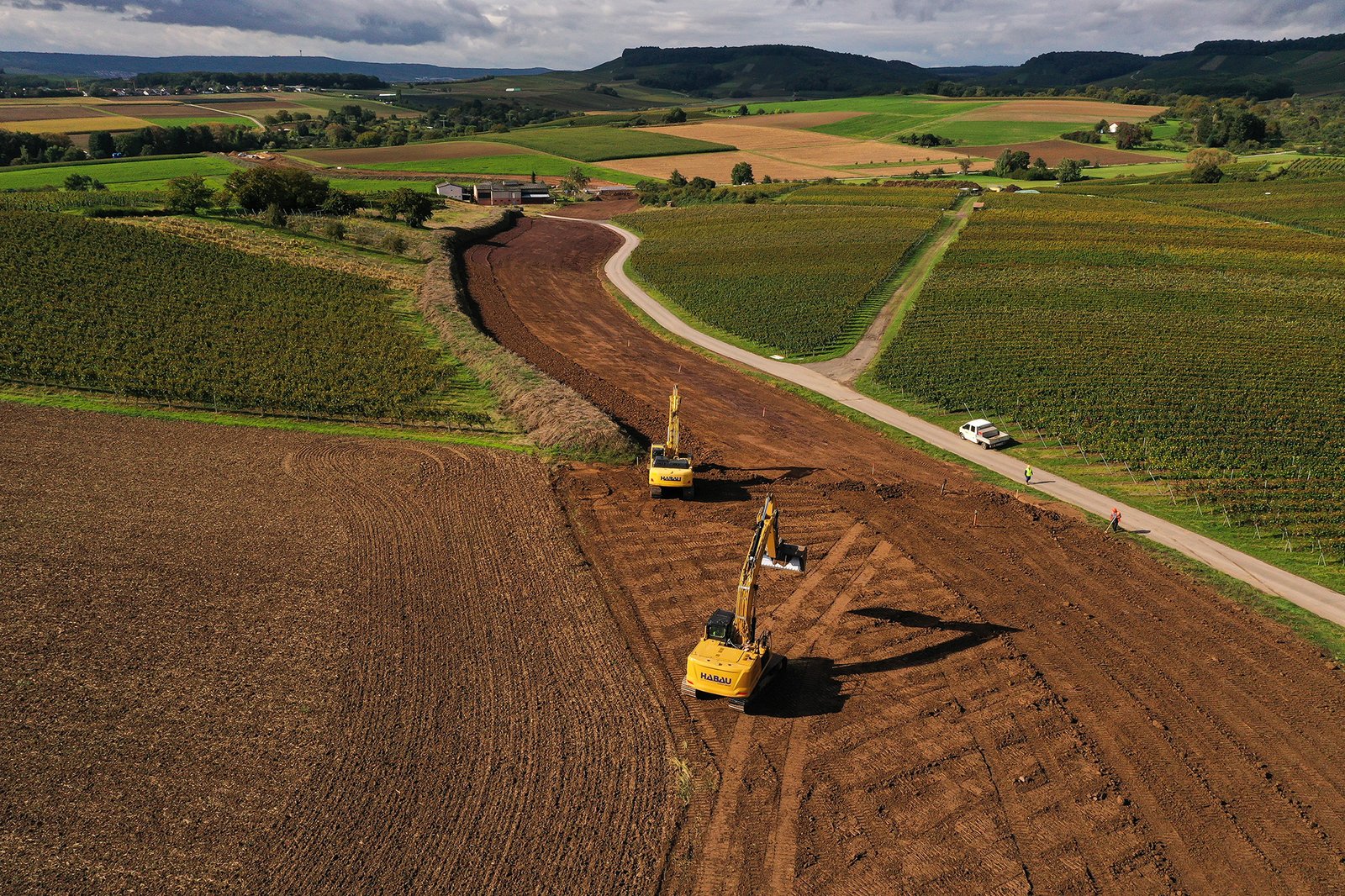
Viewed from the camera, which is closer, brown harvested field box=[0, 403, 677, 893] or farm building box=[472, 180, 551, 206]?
brown harvested field box=[0, 403, 677, 893]

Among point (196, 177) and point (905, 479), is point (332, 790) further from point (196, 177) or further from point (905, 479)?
point (196, 177)

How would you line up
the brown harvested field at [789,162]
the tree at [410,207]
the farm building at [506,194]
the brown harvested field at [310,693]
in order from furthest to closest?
1. the brown harvested field at [789,162]
2. the farm building at [506,194]
3. the tree at [410,207]
4. the brown harvested field at [310,693]

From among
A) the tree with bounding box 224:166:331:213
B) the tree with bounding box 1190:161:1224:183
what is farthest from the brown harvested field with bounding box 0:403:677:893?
the tree with bounding box 1190:161:1224:183

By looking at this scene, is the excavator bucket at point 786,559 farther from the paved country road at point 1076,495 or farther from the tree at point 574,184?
the tree at point 574,184

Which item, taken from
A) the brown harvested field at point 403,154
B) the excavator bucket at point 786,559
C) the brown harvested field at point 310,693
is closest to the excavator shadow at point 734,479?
the brown harvested field at point 310,693

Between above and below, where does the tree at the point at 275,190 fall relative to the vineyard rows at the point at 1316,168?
below

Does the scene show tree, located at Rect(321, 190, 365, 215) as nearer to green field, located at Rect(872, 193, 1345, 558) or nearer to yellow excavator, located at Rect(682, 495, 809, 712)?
green field, located at Rect(872, 193, 1345, 558)

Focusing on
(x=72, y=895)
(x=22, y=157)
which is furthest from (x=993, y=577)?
(x=22, y=157)
